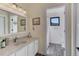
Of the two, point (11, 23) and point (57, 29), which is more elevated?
point (11, 23)

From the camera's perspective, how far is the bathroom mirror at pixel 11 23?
6.36 ft

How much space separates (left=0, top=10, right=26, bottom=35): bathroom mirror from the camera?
1.94m

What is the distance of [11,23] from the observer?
7.03ft

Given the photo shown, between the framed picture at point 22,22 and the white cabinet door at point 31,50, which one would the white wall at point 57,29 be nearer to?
the white cabinet door at point 31,50

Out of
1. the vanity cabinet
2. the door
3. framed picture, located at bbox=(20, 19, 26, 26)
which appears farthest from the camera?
framed picture, located at bbox=(20, 19, 26, 26)

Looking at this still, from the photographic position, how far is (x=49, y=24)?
6.74 ft

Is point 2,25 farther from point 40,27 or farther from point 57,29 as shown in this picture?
point 57,29

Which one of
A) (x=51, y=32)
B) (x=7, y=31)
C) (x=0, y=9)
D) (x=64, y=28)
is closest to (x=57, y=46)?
(x=51, y=32)

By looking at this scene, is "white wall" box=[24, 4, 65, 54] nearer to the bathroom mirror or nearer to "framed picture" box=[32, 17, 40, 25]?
"framed picture" box=[32, 17, 40, 25]

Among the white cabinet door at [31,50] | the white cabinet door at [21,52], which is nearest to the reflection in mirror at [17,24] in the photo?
the white cabinet door at [31,50]

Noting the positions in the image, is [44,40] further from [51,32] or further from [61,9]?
[61,9]

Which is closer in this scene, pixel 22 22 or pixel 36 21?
pixel 36 21

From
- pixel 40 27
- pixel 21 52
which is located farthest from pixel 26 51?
pixel 40 27

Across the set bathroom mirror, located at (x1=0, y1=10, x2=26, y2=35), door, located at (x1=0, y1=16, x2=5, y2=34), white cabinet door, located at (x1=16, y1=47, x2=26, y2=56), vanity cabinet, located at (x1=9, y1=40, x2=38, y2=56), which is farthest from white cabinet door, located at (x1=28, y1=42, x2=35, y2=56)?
door, located at (x1=0, y1=16, x2=5, y2=34)
